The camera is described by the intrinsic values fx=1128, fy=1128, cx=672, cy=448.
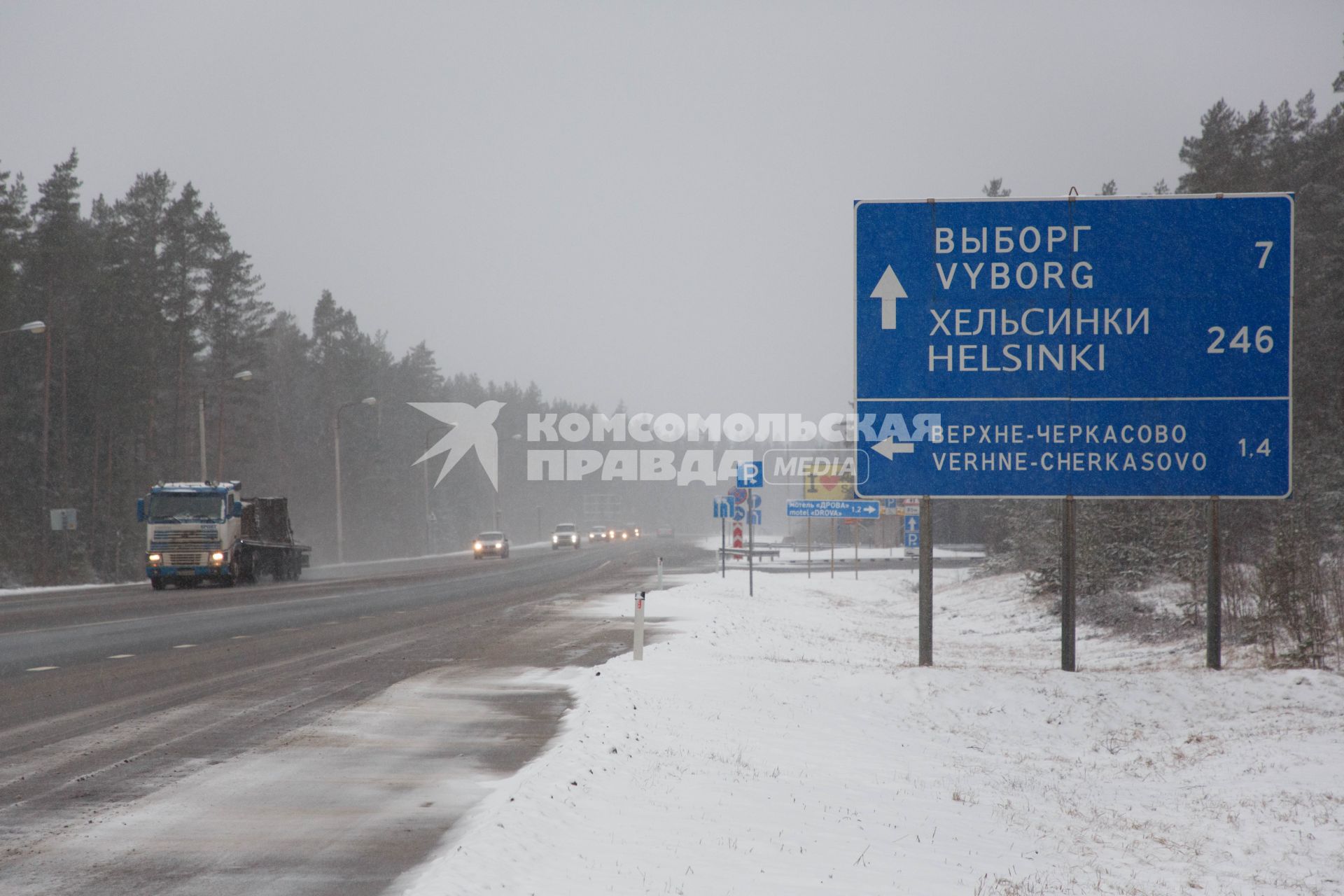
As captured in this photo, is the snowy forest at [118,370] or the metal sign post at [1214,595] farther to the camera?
the snowy forest at [118,370]

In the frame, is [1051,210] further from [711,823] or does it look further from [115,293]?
[115,293]

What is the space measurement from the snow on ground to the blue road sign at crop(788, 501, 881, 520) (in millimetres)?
16851

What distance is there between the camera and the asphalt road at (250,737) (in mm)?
6527

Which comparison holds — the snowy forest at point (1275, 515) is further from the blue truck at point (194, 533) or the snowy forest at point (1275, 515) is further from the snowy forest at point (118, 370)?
the snowy forest at point (118, 370)

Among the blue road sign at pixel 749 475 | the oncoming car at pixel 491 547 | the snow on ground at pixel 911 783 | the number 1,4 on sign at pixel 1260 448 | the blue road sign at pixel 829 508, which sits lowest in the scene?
the oncoming car at pixel 491 547

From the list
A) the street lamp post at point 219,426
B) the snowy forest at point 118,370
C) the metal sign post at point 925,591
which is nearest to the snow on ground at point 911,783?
the metal sign post at point 925,591

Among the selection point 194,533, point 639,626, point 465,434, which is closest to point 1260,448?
point 639,626

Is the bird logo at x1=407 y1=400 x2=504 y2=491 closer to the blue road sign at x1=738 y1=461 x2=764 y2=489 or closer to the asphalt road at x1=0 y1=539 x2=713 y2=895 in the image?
the blue road sign at x1=738 y1=461 x2=764 y2=489

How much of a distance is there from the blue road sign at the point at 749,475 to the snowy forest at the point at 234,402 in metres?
8.01

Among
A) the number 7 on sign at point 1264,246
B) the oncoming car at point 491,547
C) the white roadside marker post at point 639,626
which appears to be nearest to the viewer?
the white roadside marker post at point 639,626

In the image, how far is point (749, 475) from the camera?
28.6m

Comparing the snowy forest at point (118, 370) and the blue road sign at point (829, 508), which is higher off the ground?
the snowy forest at point (118, 370)

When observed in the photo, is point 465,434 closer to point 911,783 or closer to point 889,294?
point 889,294

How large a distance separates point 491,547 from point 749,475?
40.0 m
